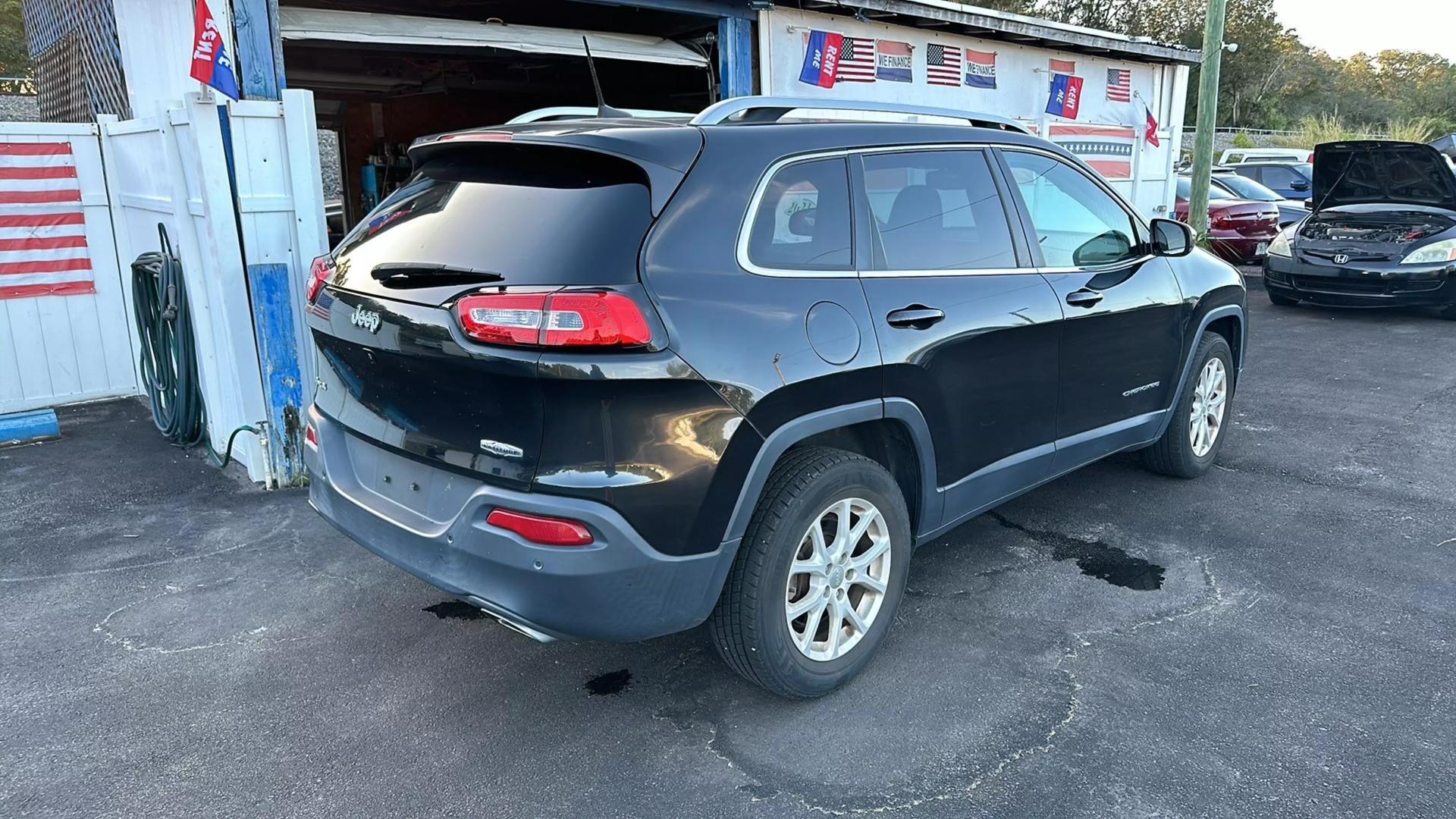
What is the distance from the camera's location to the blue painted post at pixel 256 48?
16.2ft

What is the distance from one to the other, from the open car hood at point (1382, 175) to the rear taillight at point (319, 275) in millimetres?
10343

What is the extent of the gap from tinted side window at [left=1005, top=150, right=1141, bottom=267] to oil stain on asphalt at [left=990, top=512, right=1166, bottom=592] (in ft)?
4.05

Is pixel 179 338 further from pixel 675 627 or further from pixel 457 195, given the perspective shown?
pixel 675 627

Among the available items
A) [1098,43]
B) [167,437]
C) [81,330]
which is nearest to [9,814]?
[167,437]

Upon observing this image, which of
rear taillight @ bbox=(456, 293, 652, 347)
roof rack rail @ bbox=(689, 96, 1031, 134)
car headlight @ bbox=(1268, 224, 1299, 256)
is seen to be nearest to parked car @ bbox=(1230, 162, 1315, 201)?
car headlight @ bbox=(1268, 224, 1299, 256)

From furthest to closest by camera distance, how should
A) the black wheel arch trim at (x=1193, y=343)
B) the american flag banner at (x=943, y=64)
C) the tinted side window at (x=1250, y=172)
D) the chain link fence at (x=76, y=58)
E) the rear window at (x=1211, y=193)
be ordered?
the tinted side window at (x=1250, y=172), the rear window at (x=1211, y=193), the american flag banner at (x=943, y=64), the chain link fence at (x=76, y=58), the black wheel arch trim at (x=1193, y=343)

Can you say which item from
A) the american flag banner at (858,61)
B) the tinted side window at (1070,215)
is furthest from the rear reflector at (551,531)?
the american flag banner at (858,61)

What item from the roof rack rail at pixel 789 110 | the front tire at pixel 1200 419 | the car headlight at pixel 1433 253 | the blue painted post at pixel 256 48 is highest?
the blue painted post at pixel 256 48

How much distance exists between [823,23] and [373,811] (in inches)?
296

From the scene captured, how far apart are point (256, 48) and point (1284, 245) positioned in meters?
10.1

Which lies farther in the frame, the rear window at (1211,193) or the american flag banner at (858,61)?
the rear window at (1211,193)

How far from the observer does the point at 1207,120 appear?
44.9 ft

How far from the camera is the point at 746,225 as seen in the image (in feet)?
9.42

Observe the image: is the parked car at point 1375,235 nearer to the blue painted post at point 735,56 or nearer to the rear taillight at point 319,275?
the blue painted post at point 735,56
